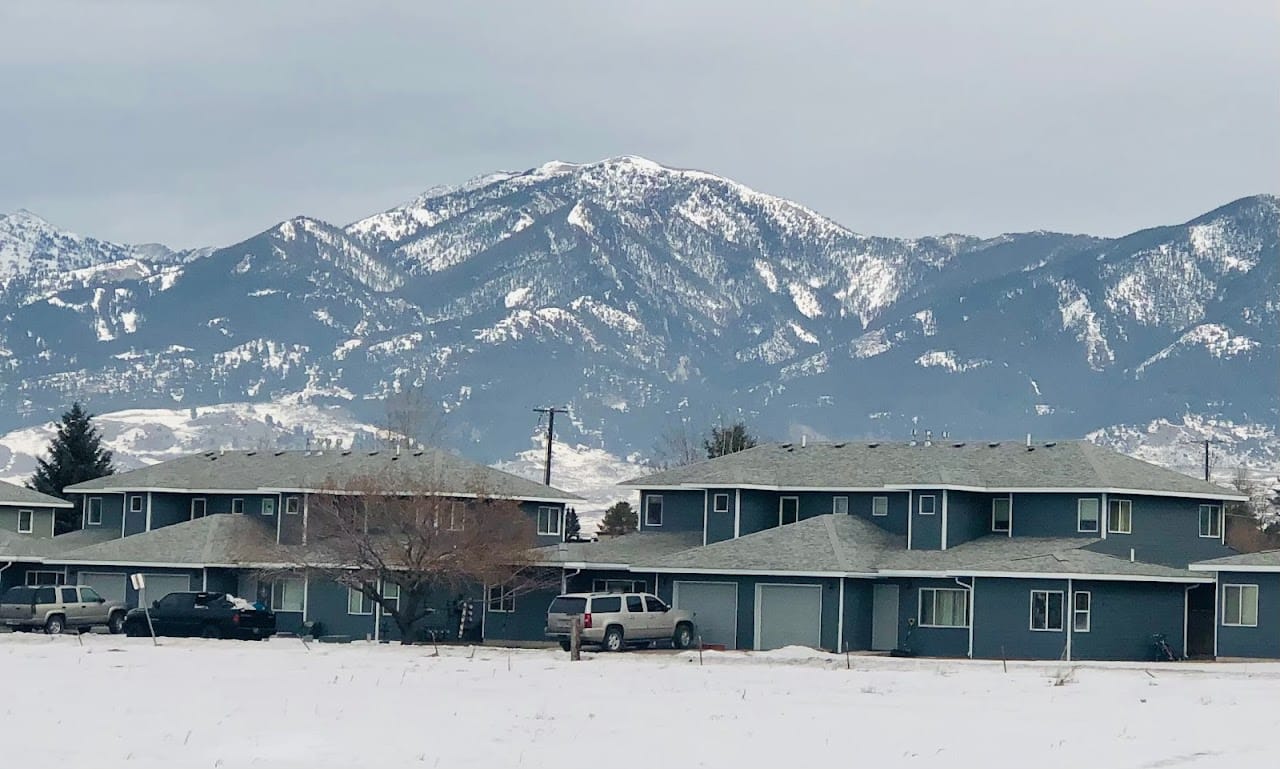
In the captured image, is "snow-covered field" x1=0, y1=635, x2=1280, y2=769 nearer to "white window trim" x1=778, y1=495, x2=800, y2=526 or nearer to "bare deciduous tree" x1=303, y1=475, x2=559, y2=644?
"bare deciduous tree" x1=303, y1=475, x2=559, y2=644

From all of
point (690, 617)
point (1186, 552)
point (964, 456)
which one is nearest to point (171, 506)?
point (690, 617)

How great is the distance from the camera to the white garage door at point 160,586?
250 ft

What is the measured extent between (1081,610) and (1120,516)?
6107 mm

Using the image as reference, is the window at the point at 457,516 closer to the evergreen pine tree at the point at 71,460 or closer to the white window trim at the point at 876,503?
the white window trim at the point at 876,503

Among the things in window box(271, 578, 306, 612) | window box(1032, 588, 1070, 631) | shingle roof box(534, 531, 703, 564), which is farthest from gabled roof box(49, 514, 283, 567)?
window box(1032, 588, 1070, 631)

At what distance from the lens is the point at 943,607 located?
66.9m

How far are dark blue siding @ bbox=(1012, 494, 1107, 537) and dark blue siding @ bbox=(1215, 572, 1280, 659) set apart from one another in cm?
587

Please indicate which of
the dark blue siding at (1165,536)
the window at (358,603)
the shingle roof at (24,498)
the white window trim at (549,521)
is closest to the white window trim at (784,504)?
the white window trim at (549,521)

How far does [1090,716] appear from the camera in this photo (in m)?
40.2

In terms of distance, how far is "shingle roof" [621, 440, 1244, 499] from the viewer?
7075 cm

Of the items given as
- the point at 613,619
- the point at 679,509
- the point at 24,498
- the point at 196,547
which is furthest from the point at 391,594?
the point at 24,498

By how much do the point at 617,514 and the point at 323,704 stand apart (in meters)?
69.4

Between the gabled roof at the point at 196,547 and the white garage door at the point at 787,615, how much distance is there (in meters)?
16.2

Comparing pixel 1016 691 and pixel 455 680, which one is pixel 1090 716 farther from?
pixel 455 680
